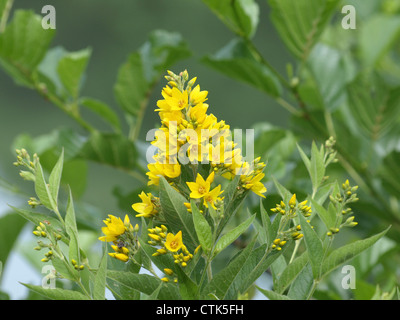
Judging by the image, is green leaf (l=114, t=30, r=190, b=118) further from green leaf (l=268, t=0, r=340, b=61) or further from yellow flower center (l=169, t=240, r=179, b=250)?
yellow flower center (l=169, t=240, r=179, b=250)

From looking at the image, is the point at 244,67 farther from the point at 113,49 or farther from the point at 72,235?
the point at 113,49

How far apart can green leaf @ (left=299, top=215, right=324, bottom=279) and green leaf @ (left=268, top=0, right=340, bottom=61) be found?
61 centimetres

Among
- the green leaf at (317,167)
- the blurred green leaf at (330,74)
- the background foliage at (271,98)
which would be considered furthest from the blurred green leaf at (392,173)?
the green leaf at (317,167)

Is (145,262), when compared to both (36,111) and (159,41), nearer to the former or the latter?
(159,41)

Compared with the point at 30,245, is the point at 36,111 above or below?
above

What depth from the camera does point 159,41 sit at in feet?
3.66

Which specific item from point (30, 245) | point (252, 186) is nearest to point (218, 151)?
point (252, 186)

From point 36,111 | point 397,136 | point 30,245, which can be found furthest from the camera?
point 36,111

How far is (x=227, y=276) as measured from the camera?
1.41 ft

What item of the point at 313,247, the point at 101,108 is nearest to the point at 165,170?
the point at 313,247

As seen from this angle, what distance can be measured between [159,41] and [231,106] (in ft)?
6.65

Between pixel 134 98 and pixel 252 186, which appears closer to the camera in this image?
pixel 252 186

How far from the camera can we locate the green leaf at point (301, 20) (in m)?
0.96
